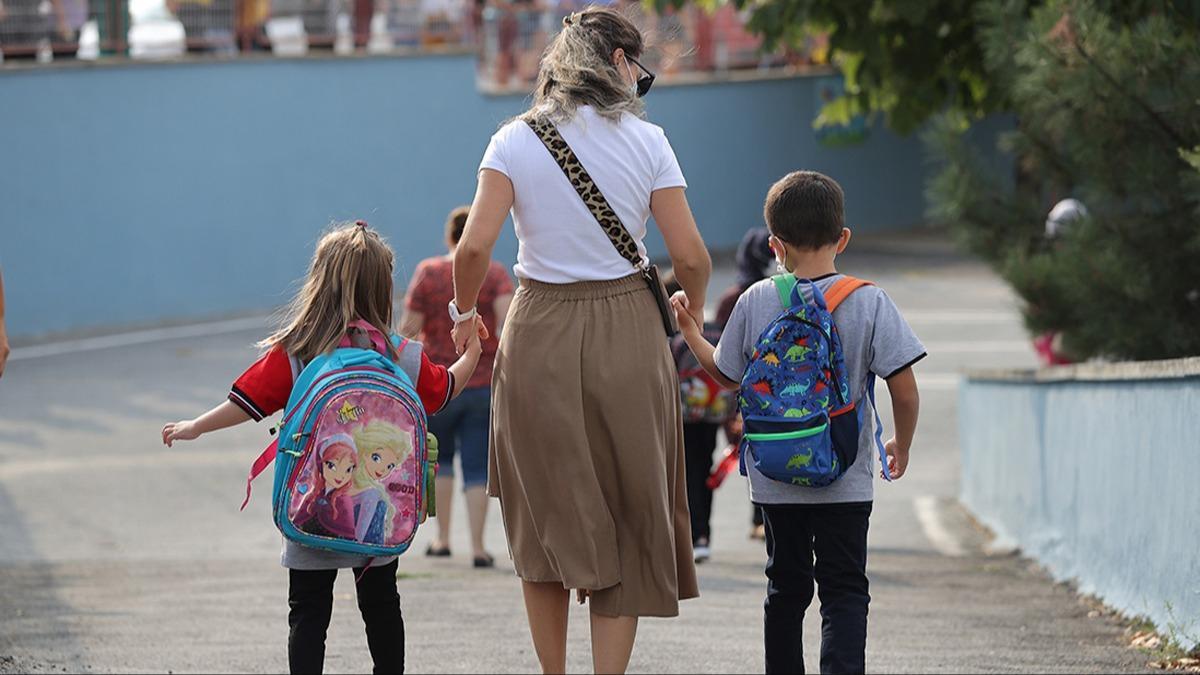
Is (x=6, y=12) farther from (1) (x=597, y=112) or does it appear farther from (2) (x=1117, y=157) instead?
(1) (x=597, y=112)

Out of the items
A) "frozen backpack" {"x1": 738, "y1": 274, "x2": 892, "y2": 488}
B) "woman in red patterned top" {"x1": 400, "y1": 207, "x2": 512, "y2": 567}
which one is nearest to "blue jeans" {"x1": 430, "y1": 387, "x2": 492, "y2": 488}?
"woman in red patterned top" {"x1": 400, "y1": 207, "x2": 512, "y2": 567}

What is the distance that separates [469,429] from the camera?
9.10m

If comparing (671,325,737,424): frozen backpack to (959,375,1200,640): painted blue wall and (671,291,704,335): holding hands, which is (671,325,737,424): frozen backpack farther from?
(671,291,704,335): holding hands

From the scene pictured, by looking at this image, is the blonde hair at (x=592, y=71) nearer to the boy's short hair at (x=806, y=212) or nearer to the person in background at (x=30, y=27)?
the boy's short hair at (x=806, y=212)

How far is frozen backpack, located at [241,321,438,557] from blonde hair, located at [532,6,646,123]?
33.3 inches

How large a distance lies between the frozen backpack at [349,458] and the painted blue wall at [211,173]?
16390 mm

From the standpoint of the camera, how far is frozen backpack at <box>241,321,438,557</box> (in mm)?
4484

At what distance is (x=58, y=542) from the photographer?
11.3 m

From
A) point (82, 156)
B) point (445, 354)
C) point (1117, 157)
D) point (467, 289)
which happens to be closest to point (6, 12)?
point (82, 156)

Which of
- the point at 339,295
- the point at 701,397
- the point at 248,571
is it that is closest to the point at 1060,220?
the point at 701,397

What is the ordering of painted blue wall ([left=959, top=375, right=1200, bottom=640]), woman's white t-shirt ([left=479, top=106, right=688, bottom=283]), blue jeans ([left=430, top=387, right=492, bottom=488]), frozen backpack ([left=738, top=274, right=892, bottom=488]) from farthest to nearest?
blue jeans ([left=430, top=387, right=492, bottom=488]) < painted blue wall ([left=959, top=375, right=1200, bottom=640]) < woman's white t-shirt ([left=479, top=106, right=688, bottom=283]) < frozen backpack ([left=738, top=274, right=892, bottom=488])

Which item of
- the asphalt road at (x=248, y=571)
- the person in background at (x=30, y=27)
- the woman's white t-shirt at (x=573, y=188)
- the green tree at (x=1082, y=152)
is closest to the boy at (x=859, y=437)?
the woman's white t-shirt at (x=573, y=188)

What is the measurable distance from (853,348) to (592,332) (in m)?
0.69

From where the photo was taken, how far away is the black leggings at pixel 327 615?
4727 mm
